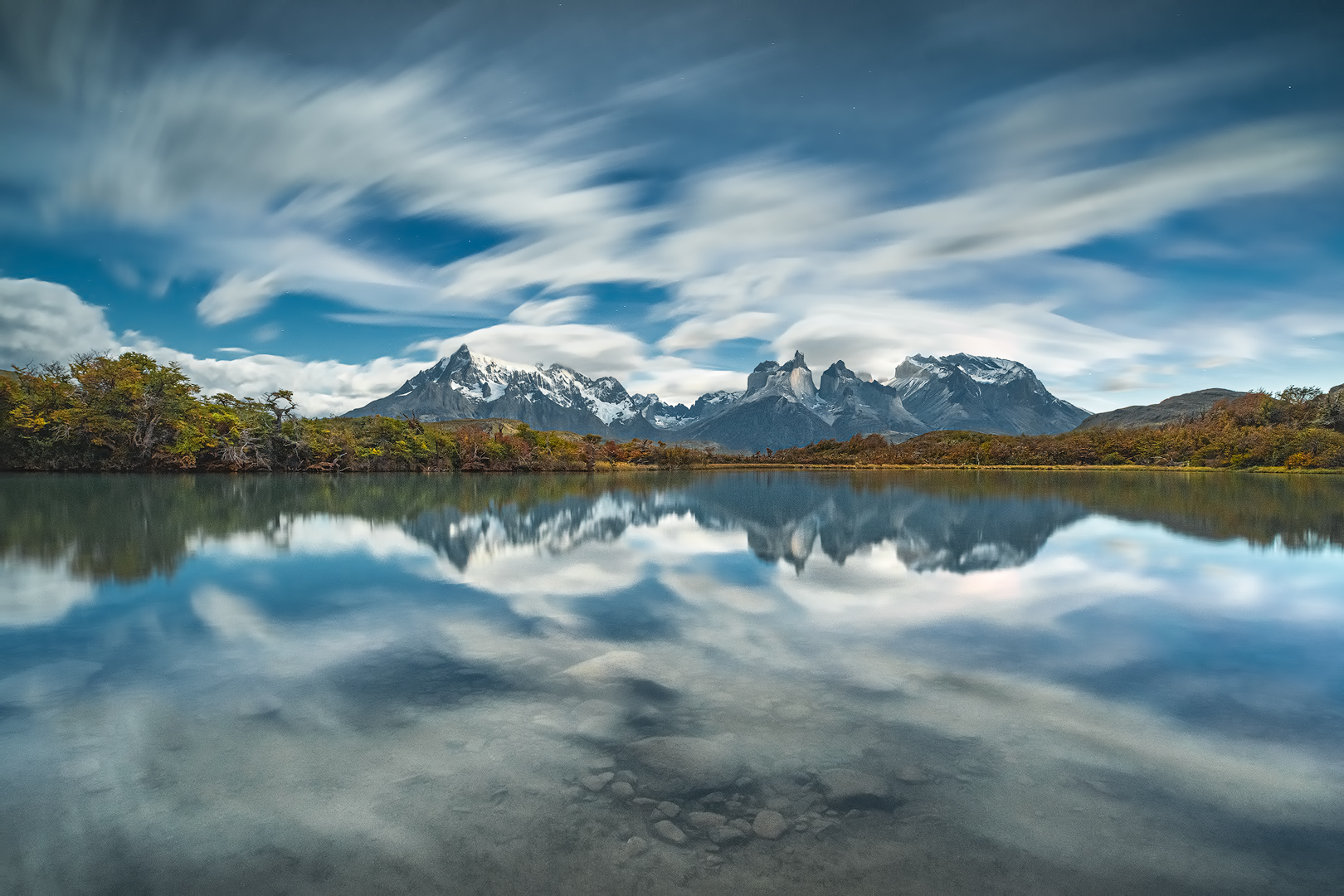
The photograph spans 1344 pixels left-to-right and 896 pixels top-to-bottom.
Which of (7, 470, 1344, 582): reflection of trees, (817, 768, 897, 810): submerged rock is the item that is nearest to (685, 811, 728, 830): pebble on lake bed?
(817, 768, 897, 810): submerged rock

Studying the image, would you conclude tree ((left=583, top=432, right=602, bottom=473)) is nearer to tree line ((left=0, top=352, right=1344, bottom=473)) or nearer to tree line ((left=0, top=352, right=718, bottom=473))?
tree line ((left=0, top=352, right=1344, bottom=473))

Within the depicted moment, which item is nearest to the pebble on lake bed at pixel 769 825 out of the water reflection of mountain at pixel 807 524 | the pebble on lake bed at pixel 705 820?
the pebble on lake bed at pixel 705 820

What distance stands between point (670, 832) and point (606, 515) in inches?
1284

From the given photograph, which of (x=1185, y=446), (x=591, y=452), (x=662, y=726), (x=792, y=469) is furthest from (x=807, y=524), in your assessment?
(x=1185, y=446)

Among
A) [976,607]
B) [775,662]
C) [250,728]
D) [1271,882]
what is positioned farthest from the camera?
[976,607]

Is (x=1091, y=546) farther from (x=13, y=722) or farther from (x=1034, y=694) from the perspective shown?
(x=13, y=722)

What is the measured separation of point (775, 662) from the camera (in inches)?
455

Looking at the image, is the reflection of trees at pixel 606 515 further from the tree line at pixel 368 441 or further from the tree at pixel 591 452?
the tree at pixel 591 452

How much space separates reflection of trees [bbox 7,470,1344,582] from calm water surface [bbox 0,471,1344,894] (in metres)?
2.67

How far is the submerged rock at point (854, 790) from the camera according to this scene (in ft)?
22.3

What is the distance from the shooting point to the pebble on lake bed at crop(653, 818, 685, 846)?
618 cm

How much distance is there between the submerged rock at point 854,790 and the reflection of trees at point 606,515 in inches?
586

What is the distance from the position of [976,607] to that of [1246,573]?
36.7 ft


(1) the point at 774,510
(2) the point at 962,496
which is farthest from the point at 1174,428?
(1) the point at 774,510
